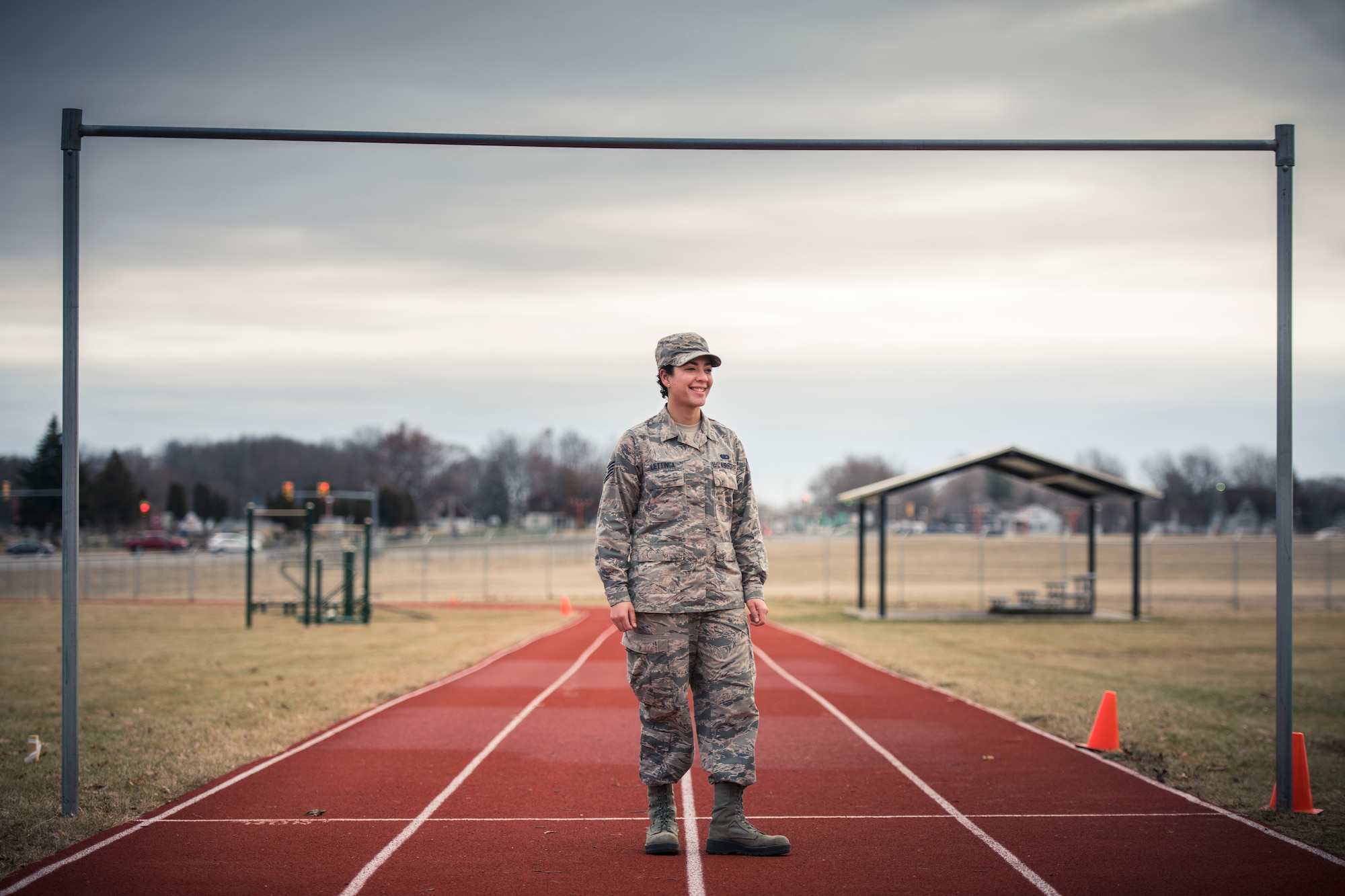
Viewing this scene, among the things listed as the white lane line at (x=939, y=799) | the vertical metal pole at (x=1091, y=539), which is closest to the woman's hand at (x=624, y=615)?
the white lane line at (x=939, y=799)

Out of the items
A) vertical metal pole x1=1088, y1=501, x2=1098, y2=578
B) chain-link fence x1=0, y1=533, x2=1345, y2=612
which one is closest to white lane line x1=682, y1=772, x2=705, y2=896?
chain-link fence x1=0, y1=533, x2=1345, y2=612

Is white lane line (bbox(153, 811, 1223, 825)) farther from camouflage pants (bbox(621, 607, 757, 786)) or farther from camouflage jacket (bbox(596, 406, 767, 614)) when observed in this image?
camouflage jacket (bbox(596, 406, 767, 614))

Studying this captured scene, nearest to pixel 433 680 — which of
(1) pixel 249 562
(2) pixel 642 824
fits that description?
(2) pixel 642 824

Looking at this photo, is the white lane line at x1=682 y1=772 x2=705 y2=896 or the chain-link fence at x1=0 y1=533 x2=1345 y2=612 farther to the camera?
the chain-link fence at x1=0 y1=533 x2=1345 y2=612

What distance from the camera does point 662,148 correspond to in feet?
22.2

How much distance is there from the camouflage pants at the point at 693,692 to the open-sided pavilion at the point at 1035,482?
19449 mm

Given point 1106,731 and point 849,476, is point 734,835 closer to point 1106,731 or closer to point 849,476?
point 1106,731

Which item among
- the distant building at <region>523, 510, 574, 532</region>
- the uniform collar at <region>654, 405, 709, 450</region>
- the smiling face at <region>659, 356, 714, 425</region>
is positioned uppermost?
the smiling face at <region>659, 356, 714, 425</region>

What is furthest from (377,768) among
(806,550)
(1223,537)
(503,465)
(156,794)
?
(503,465)

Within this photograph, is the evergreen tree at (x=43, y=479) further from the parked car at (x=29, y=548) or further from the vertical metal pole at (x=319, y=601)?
the vertical metal pole at (x=319, y=601)

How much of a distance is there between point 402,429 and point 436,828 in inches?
5018

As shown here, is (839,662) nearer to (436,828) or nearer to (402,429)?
(436,828)

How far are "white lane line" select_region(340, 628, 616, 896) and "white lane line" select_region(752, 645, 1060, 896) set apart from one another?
2.24 metres

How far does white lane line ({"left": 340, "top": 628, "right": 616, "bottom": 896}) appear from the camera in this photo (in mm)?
5090
